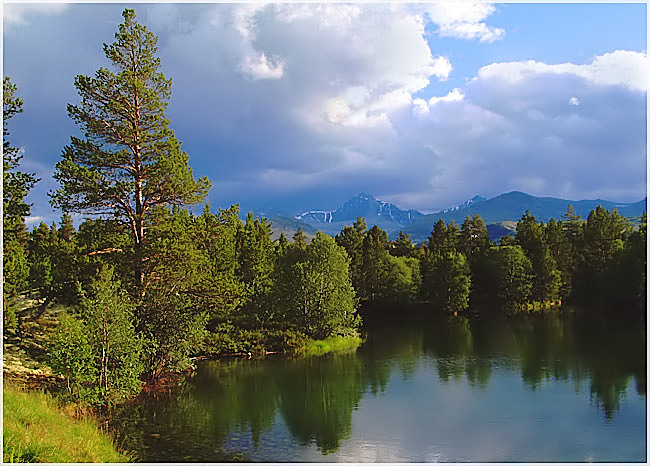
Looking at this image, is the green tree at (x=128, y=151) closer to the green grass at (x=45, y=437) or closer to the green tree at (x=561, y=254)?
the green grass at (x=45, y=437)

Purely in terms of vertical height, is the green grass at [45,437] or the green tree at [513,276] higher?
the green tree at [513,276]

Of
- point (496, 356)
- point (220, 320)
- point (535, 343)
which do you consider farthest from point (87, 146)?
point (535, 343)

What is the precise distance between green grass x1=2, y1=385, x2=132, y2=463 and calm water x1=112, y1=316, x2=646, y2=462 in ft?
11.8

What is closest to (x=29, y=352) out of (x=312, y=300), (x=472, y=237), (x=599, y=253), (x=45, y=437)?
(x=45, y=437)

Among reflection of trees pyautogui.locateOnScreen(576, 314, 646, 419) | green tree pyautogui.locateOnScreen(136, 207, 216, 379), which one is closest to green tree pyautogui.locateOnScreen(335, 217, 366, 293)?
reflection of trees pyautogui.locateOnScreen(576, 314, 646, 419)

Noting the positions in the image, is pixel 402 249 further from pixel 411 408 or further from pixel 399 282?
pixel 411 408

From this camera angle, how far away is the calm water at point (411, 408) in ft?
73.8

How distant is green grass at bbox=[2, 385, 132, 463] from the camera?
501 inches

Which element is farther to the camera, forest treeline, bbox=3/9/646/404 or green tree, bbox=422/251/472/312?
green tree, bbox=422/251/472/312

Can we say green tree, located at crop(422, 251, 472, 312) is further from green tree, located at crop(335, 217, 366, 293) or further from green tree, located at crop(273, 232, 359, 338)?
green tree, located at crop(273, 232, 359, 338)

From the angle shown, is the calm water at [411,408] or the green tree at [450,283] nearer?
the calm water at [411,408]

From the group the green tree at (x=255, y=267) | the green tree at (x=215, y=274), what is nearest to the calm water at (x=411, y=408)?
the green tree at (x=215, y=274)

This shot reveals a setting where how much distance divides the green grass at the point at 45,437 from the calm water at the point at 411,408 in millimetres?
3598

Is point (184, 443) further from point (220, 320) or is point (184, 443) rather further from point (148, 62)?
point (220, 320)
